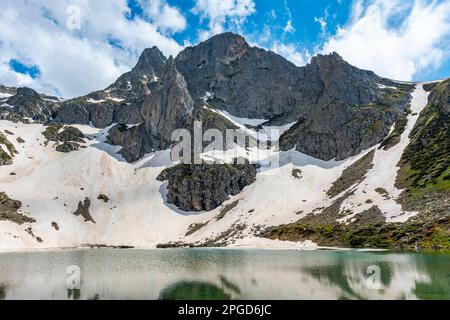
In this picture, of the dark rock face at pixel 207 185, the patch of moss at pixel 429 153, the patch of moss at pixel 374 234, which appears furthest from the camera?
the dark rock face at pixel 207 185

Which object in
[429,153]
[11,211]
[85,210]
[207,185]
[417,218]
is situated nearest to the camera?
[417,218]

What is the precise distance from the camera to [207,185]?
626 feet

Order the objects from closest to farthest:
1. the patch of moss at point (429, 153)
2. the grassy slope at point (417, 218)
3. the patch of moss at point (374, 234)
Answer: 1. the patch of moss at point (374, 234)
2. the grassy slope at point (417, 218)
3. the patch of moss at point (429, 153)

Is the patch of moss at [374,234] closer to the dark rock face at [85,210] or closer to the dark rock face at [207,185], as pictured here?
the dark rock face at [207,185]

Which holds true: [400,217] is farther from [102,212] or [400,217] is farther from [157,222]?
[102,212]

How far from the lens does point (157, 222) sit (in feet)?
569

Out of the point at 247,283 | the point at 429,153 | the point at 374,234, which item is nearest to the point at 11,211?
the point at 374,234

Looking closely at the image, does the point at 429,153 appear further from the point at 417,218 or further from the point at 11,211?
the point at 11,211

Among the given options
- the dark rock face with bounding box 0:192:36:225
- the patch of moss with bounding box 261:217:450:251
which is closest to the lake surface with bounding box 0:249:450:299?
the patch of moss with bounding box 261:217:450:251

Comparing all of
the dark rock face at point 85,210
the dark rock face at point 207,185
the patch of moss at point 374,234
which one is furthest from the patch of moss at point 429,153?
the dark rock face at point 85,210

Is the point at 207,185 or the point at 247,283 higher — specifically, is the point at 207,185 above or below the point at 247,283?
above

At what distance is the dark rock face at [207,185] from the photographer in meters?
186
